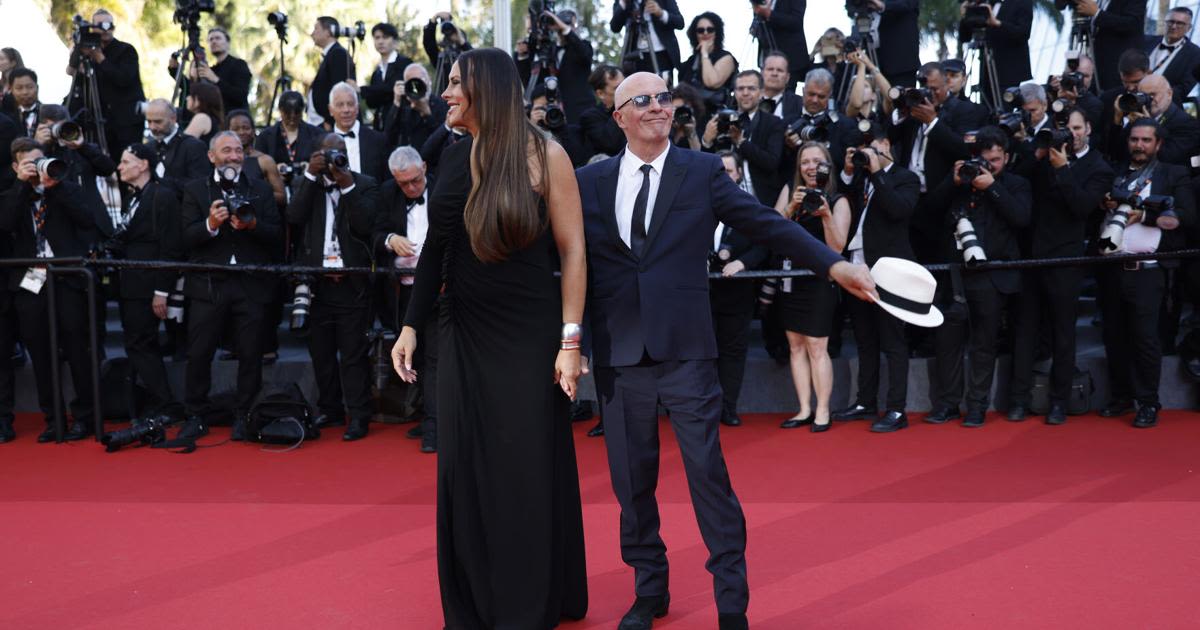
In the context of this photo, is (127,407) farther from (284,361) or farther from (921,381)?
(921,381)

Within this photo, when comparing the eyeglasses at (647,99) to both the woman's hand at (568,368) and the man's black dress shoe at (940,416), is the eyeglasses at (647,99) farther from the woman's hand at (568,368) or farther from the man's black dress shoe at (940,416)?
the man's black dress shoe at (940,416)

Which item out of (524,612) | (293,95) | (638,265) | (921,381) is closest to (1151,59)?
(921,381)

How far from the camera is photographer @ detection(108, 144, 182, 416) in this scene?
7.64m

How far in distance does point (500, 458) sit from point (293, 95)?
5.68 metres

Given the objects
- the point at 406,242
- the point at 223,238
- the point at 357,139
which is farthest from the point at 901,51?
the point at 223,238

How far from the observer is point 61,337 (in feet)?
25.1

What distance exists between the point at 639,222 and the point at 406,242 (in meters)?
3.53

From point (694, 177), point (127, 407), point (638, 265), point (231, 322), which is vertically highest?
point (694, 177)

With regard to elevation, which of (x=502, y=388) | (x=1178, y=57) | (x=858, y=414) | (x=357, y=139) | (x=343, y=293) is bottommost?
(x=858, y=414)

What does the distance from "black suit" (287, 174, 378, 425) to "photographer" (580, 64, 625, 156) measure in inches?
59.9

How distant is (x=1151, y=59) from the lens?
29.6ft

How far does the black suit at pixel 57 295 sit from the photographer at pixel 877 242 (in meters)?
4.59

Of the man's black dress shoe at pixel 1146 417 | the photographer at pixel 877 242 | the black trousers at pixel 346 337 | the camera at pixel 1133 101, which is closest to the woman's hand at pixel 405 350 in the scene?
the black trousers at pixel 346 337

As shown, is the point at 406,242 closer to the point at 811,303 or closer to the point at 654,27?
the point at 811,303
